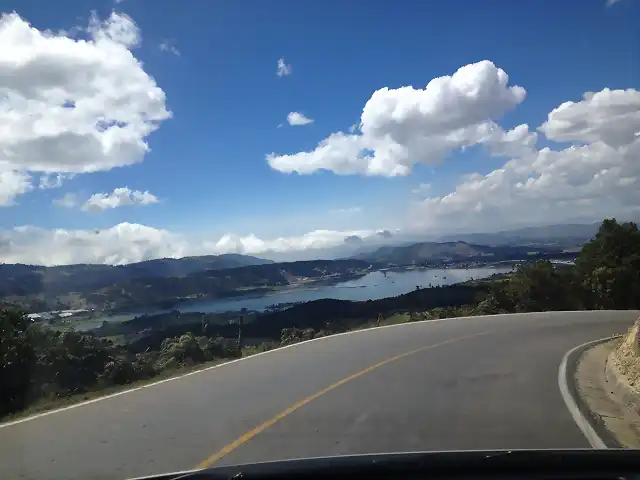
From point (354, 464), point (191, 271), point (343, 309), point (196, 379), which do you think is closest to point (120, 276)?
point (191, 271)

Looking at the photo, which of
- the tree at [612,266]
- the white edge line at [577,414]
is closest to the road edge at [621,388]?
the white edge line at [577,414]

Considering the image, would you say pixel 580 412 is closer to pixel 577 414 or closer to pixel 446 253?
pixel 577 414

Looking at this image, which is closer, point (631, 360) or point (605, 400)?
point (605, 400)

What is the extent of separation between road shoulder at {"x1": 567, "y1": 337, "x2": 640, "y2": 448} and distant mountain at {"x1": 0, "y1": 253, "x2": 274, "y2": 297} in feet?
70.4

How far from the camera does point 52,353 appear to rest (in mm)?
18031

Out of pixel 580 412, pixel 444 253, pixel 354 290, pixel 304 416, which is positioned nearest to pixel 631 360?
pixel 580 412

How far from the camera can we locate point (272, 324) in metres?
35.4

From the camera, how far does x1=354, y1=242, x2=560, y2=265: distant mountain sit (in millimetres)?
81625

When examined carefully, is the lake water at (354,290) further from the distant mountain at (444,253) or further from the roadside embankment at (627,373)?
the roadside embankment at (627,373)

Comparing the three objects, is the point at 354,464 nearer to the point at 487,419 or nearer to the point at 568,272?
the point at 487,419

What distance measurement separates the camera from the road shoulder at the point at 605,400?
24.9 feet

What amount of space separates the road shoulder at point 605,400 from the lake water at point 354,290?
Result: 34.1 metres

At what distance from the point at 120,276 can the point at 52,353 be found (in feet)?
117

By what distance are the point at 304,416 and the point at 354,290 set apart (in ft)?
162
